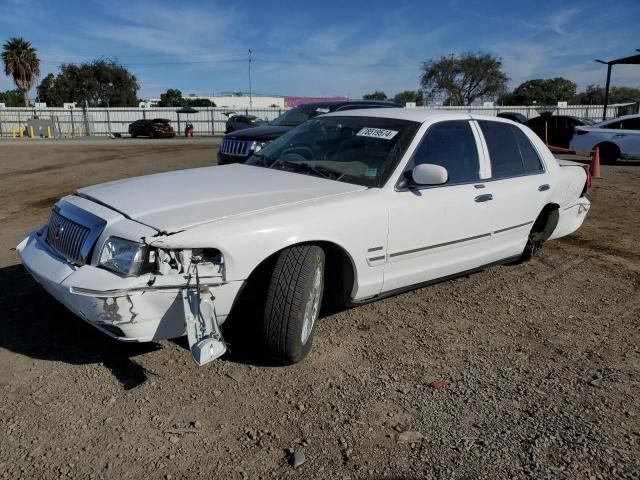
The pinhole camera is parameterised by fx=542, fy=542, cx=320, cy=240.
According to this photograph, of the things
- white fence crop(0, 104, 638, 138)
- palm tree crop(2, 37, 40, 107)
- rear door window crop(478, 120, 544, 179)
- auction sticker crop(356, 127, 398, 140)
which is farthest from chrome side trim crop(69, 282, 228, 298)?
palm tree crop(2, 37, 40, 107)

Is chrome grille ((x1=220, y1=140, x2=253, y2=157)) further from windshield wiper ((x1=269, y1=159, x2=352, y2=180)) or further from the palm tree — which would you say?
the palm tree

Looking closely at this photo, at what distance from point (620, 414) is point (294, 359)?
70.1 inches

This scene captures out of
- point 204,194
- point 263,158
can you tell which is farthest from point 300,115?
point 204,194

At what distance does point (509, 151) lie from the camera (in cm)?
474

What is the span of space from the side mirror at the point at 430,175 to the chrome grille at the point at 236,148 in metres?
5.19

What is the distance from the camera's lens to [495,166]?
4492mm

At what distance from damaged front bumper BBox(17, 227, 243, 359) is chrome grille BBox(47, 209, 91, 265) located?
0.11 meters

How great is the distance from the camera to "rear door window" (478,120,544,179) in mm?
4539

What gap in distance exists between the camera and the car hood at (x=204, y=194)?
120 inches

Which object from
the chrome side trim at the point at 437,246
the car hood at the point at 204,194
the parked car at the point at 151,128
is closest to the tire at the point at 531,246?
the chrome side trim at the point at 437,246

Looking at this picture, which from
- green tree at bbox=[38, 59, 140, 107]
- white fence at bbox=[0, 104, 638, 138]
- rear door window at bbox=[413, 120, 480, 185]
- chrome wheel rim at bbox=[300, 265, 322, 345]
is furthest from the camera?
green tree at bbox=[38, 59, 140, 107]

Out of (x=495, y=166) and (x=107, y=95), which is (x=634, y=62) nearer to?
(x=495, y=166)

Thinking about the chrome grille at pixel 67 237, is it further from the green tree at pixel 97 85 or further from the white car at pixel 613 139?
the green tree at pixel 97 85

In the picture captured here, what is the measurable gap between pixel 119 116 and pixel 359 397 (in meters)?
43.1
